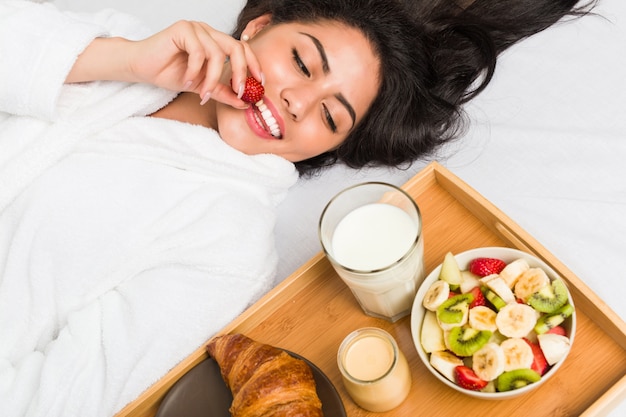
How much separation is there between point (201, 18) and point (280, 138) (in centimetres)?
76

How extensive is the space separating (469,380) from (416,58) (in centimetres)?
91

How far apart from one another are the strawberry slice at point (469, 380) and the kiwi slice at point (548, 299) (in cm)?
16

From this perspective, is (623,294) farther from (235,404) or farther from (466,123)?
(235,404)

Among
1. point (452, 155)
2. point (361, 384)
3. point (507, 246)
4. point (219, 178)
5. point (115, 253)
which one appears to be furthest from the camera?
point (452, 155)

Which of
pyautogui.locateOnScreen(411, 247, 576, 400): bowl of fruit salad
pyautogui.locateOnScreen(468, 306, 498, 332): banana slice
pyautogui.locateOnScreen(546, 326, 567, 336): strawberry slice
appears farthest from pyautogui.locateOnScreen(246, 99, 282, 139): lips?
pyautogui.locateOnScreen(546, 326, 567, 336): strawberry slice

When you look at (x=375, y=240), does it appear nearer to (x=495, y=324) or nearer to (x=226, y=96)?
(x=495, y=324)

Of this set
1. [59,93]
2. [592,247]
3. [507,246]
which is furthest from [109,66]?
[592,247]

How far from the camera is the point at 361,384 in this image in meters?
1.02

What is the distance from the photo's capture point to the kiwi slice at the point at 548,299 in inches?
42.6

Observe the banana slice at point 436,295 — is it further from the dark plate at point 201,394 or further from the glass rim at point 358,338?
the dark plate at point 201,394

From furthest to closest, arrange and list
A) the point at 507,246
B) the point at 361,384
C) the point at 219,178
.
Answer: the point at 219,178, the point at 507,246, the point at 361,384

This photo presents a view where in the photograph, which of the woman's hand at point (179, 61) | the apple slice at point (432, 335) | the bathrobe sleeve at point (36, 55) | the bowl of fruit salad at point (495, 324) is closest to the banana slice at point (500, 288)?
the bowl of fruit salad at point (495, 324)

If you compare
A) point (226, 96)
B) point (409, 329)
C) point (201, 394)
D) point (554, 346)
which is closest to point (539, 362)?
point (554, 346)

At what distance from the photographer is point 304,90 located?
139 cm
